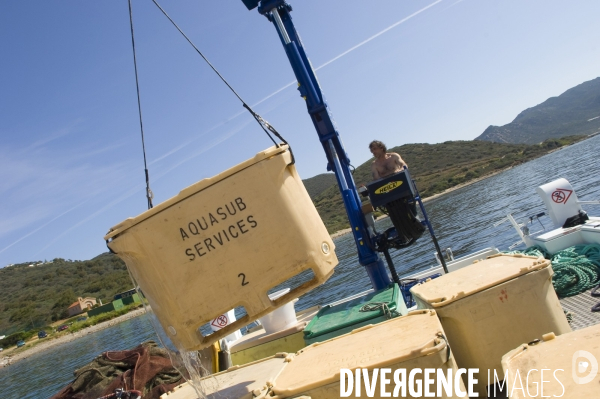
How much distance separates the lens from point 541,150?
10450cm

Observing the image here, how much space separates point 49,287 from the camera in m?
109

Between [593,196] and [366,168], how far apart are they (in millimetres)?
89280

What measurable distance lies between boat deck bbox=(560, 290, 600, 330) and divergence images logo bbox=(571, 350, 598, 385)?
9.34 ft

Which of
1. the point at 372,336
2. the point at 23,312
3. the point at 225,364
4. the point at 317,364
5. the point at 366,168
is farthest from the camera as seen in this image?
the point at 366,168

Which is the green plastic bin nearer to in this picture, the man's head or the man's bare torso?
the man's bare torso

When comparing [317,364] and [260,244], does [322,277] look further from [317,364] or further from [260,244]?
[317,364]

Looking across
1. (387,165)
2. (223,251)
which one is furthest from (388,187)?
(223,251)

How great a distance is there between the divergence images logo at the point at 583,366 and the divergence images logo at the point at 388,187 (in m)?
3.88

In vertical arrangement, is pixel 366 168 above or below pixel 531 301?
above

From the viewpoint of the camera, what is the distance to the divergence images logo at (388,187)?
5.83 m

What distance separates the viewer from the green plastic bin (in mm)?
4371

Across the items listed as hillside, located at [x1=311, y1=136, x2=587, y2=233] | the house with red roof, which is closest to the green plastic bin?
hillside, located at [x1=311, y1=136, x2=587, y2=233]

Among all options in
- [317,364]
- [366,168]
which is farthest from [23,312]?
[317,364]

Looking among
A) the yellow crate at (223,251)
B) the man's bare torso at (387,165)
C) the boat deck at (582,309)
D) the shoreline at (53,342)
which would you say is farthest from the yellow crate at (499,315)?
the shoreline at (53,342)
